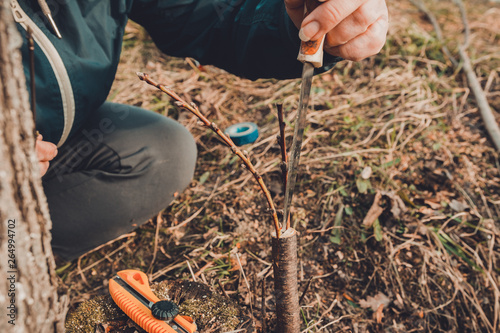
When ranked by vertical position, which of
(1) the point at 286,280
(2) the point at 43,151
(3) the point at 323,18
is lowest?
(1) the point at 286,280

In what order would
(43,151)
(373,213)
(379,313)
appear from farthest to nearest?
(373,213)
(379,313)
(43,151)

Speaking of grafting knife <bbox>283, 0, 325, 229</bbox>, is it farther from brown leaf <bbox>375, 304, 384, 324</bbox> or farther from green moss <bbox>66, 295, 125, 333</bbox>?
brown leaf <bbox>375, 304, 384, 324</bbox>

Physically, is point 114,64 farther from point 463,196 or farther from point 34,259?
point 463,196

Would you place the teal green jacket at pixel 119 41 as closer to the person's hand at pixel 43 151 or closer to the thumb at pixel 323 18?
the person's hand at pixel 43 151

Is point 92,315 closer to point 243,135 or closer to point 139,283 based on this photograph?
point 139,283

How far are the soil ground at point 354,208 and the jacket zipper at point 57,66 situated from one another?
884 millimetres

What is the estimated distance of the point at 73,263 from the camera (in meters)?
2.22

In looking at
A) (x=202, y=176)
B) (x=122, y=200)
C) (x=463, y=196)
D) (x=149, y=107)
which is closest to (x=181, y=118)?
(x=149, y=107)

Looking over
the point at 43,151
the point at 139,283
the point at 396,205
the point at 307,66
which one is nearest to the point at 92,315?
the point at 139,283

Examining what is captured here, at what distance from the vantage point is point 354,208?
2.22 meters

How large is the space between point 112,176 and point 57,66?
2.54ft

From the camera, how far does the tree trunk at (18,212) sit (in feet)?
2.39

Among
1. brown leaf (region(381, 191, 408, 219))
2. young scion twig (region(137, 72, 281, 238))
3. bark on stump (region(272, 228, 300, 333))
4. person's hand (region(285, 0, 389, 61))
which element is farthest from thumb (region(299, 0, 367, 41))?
brown leaf (region(381, 191, 408, 219))

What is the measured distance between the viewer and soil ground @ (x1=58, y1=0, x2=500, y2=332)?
1.90m
